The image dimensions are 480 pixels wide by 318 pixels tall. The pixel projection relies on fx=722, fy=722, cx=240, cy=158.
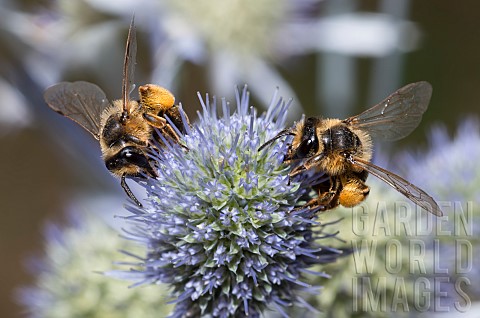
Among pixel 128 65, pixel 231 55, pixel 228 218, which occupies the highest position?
pixel 231 55

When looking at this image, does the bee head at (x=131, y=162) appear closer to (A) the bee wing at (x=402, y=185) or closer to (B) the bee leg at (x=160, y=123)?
(B) the bee leg at (x=160, y=123)

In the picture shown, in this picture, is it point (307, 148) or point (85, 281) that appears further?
point (85, 281)

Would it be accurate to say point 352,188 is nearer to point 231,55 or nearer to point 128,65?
point 128,65

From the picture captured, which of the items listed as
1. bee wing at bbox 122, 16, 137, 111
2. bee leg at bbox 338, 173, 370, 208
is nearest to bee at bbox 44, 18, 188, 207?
bee wing at bbox 122, 16, 137, 111

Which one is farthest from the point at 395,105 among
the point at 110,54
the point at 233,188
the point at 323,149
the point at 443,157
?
the point at 110,54

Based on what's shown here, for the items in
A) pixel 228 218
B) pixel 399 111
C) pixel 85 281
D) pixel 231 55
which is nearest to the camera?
pixel 228 218

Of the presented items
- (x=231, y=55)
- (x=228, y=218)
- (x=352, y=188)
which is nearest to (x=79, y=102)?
(x=228, y=218)

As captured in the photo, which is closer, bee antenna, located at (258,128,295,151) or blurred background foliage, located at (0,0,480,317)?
bee antenna, located at (258,128,295,151)

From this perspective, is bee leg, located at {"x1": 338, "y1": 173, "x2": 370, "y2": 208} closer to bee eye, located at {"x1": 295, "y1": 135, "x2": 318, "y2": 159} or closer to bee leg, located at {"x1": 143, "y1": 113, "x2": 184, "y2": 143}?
bee eye, located at {"x1": 295, "y1": 135, "x2": 318, "y2": 159}
